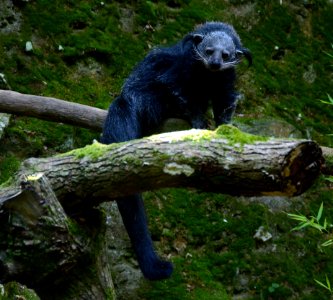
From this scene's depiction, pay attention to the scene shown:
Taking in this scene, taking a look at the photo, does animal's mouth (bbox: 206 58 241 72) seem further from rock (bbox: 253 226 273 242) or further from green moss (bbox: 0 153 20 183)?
green moss (bbox: 0 153 20 183)

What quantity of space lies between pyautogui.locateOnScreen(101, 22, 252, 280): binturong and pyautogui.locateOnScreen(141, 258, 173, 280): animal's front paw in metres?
0.93

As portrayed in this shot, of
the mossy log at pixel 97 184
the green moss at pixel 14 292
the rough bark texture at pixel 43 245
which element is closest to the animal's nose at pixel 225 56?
the mossy log at pixel 97 184

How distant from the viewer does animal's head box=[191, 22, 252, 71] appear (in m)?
3.67

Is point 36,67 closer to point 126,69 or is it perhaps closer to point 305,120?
point 126,69

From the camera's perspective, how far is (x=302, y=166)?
220cm

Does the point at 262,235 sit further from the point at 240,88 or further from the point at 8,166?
the point at 8,166

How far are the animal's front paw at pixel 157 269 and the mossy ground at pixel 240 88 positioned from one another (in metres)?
1.18

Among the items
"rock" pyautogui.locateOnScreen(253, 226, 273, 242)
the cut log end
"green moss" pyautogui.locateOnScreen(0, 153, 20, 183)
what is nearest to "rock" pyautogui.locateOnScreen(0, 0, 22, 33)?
"green moss" pyautogui.locateOnScreen(0, 153, 20, 183)

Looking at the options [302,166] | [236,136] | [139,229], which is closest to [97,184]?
[139,229]

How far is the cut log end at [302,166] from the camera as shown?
85.7 inches

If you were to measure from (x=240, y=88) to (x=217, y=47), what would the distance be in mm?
A: 1663

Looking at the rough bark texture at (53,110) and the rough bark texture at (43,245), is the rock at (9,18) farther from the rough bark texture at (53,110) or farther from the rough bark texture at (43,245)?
the rough bark texture at (43,245)

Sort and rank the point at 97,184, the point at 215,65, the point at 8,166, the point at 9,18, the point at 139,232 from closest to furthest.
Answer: the point at 97,184
the point at 139,232
the point at 215,65
the point at 8,166
the point at 9,18

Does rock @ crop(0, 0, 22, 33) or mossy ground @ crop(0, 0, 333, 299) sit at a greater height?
rock @ crop(0, 0, 22, 33)
